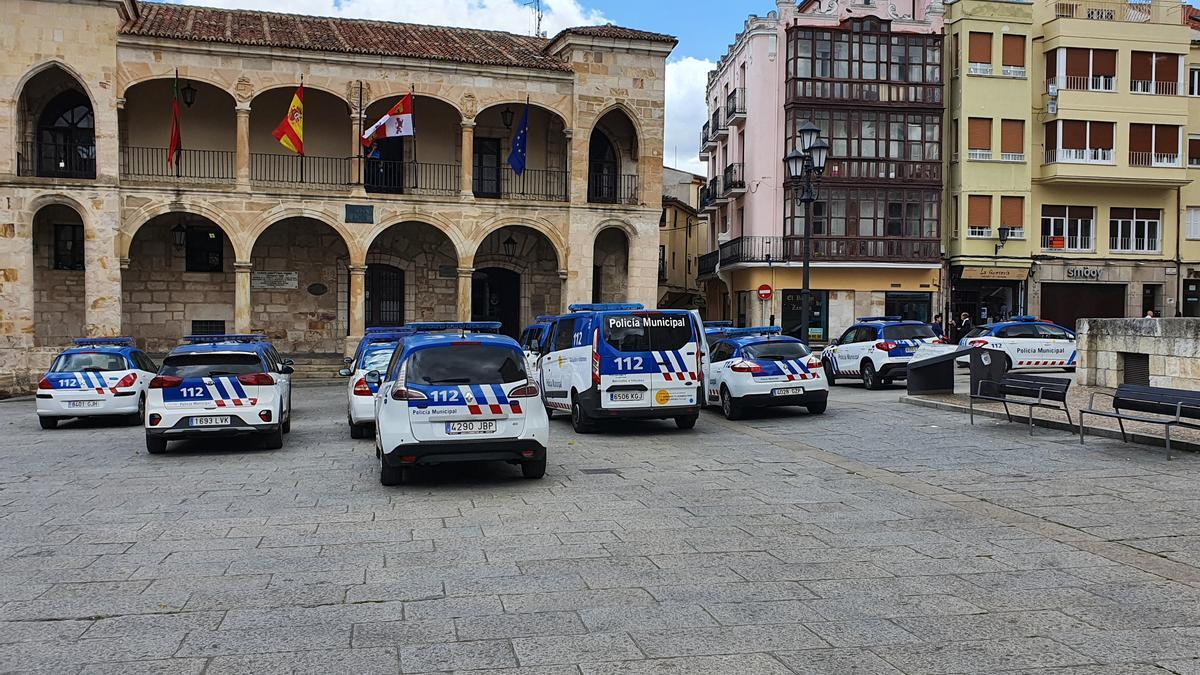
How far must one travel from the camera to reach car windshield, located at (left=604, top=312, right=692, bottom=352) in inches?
595

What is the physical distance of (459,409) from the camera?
1008cm

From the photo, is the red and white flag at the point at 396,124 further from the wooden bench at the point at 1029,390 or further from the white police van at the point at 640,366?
the wooden bench at the point at 1029,390

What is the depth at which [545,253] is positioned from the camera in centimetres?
3275

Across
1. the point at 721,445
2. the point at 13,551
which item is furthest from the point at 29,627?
the point at 721,445

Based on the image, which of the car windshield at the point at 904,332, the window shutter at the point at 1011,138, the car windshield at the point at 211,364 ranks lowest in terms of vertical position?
the car windshield at the point at 211,364

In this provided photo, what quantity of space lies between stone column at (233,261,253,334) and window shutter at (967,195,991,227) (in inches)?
1080

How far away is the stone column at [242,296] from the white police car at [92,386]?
967cm

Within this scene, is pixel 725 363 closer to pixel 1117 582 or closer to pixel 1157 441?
pixel 1157 441

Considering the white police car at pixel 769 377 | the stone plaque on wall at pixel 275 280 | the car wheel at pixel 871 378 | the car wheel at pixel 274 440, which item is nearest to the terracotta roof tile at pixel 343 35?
the stone plaque on wall at pixel 275 280

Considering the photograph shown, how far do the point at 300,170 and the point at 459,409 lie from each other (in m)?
22.2

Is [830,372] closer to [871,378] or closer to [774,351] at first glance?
[871,378]

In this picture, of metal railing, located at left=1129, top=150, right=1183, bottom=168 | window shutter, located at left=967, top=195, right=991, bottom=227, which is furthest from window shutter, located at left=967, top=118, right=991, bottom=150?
metal railing, located at left=1129, top=150, right=1183, bottom=168

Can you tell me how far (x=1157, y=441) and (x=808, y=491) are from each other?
17.6 feet

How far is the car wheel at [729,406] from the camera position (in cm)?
1734
